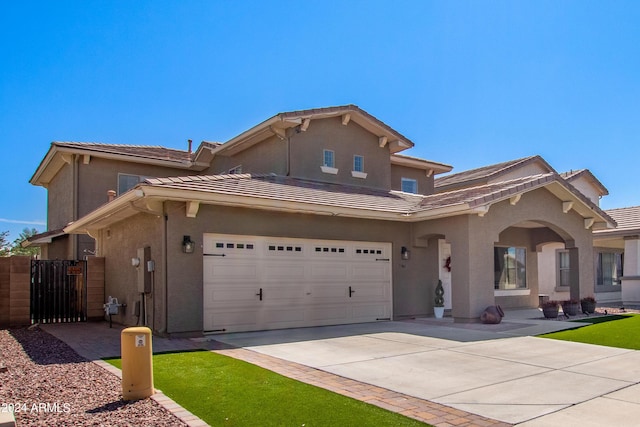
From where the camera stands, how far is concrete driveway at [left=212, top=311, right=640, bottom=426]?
19.1 ft

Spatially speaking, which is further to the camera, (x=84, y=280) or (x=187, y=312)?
(x=84, y=280)

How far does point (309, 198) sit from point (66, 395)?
7906 millimetres

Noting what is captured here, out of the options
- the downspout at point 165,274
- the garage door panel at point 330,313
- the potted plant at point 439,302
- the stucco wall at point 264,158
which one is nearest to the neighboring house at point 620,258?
the potted plant at point 439,302

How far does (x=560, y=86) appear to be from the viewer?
1552 centimetres

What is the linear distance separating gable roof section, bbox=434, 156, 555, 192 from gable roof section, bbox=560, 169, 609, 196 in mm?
1721

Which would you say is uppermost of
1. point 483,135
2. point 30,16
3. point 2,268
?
point 30,16

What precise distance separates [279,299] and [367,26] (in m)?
7.72

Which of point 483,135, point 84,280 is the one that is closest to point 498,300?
point 483,135

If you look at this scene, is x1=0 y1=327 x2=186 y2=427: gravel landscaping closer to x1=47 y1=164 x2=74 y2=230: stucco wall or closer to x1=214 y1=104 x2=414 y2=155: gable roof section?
x1=214 y1=104 x2=414 y2=155: gable roof section

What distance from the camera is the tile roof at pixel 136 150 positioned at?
62.5 ft

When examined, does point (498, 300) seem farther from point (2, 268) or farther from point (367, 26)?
point (2, 268)

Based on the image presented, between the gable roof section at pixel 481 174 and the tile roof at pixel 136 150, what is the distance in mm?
14559

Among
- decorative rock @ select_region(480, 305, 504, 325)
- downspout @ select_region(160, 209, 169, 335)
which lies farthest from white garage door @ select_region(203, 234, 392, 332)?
decorative rock @ select_region(480, 305, 504, 325)

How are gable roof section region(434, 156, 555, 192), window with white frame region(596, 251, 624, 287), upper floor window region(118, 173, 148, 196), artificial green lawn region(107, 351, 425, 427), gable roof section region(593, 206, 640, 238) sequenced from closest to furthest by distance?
artificial green lawn region(107, 351, 425, 427), upper floor window region(118, 173, 148, 196), gable roof section region(593, 206, 640, 238), window with white frame region(596, 251, 624, 287), gable roof section region(434, 156, 555, 192)
